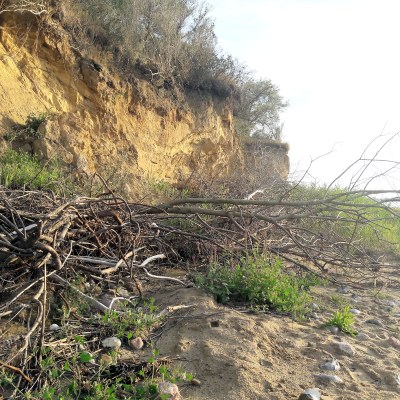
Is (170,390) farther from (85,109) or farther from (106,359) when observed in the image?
(85,109)

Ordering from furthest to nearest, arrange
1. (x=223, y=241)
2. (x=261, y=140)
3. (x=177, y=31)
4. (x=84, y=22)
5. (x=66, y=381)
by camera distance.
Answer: (x=261, y=140)
(x=177, y=31)
(x=84, y=22)
(x=223, y=241)
(x=66, y=381)

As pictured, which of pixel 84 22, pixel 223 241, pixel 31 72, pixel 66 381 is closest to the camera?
pixel 66 381

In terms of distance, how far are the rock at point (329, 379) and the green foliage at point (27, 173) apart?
3702mm

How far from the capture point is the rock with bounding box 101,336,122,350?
248 cm

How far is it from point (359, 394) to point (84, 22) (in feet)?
26.5

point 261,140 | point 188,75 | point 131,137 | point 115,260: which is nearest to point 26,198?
point 115,260

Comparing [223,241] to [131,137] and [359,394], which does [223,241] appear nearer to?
[359,394]

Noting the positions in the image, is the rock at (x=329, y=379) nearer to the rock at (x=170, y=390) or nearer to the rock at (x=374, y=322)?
the rock at (x=170, y=390)

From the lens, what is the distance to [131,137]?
9.16 m

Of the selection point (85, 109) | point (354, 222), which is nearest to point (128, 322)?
point (354, 222)

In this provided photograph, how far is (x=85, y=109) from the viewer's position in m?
8.46

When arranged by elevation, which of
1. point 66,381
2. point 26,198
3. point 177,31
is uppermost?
point 177,31

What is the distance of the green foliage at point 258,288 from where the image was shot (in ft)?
11.6

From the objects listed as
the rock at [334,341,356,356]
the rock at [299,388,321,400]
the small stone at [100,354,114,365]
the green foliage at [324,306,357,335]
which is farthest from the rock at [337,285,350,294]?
the small stone at [100,354,114,365]
